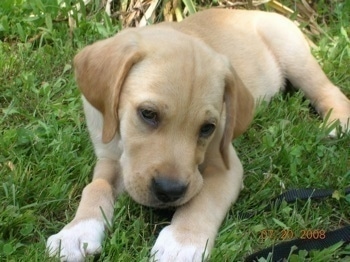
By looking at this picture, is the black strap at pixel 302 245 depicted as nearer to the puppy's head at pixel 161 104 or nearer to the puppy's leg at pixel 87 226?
the puppy's head at pixel 161 104

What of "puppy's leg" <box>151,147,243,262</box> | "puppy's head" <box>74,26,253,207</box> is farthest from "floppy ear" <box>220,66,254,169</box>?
"puppy's leg" <box>151,147,243,262</box>

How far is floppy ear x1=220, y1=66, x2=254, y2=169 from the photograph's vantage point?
12.7 feet

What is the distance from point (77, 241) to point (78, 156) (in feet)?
3.28

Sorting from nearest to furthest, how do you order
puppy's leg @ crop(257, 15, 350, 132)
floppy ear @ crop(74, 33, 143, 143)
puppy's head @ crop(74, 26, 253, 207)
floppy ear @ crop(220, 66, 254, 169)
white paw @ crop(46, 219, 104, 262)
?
1. white paw @ crop(46, 219, 104, 262)
2. puppy's head @ crop(74, 26, 253, 207)
3. floppy ear @ crop(74, 33, 143, 143)
4. floppy ear @ crop(220, 66, 254, 169)
5. puppy's leg @ crop(257, 15, 350, 132)

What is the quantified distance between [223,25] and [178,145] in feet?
6.60

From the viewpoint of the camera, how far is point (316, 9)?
679 centimetres

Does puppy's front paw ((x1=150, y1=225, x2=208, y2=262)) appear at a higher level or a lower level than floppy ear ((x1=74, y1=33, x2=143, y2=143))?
lower

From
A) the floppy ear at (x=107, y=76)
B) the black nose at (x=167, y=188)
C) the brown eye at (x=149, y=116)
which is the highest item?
the floppy ear at (x=107, y=76)

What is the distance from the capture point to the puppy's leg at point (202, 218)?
3.38 metres

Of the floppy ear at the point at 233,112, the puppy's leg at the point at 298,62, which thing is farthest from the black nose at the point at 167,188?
the puppy's leg at the point at 298,62

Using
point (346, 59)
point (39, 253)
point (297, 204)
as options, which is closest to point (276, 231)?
point (297, 204)

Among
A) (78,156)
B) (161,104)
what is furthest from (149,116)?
(78,156)

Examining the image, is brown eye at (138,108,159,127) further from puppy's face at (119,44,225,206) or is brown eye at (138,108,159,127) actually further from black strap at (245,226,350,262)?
black strap at (245,226,350,262)

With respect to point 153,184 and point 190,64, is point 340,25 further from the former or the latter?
point 153,184
